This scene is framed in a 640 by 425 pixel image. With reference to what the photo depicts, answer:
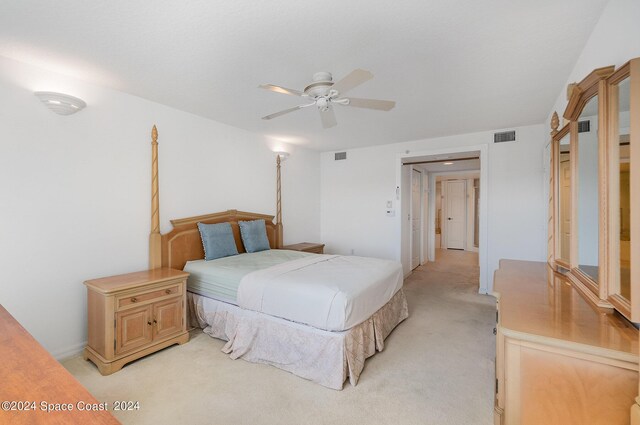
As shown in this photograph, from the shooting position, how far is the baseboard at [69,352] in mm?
2549

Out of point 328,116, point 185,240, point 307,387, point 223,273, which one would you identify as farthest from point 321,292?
point 185,240

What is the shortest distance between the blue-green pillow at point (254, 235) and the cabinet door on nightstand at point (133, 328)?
161 cm

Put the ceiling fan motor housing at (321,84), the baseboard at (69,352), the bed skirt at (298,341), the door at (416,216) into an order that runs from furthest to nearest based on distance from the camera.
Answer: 1. the door at (416,216)
2. the baseboard at (69,352)
3. the bed skirt at (298,341)
4. the ceiling fan motor housing at (321,84)

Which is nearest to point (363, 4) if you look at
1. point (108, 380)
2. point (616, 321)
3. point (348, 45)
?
point (348, 45)

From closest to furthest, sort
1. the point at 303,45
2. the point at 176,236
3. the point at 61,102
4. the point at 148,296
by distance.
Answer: the point at 303,45 → the point at 61,102 → the point at 148,296 → the point at 176,236

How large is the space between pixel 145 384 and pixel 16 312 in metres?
1.22

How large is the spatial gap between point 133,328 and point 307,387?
1.57 metres

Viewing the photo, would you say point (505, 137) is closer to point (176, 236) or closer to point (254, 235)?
point (254, 235)

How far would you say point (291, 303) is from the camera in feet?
7.95

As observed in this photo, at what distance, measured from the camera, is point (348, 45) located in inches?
80.7

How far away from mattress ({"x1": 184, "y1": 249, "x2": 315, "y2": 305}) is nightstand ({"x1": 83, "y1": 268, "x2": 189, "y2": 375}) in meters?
0.25

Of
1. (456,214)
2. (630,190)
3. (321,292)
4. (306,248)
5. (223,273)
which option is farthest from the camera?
(456,214)

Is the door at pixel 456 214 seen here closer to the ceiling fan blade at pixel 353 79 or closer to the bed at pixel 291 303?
the bed at pixel 291 303

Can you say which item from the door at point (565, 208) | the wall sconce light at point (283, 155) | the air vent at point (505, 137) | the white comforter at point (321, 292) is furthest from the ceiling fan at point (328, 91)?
the air vent at point (505, 137)
